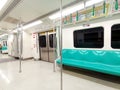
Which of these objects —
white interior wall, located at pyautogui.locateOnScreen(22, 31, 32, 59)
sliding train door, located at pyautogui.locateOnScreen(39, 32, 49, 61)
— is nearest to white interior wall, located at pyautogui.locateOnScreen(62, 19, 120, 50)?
sliding train door, located at pyautogui.locateOnScreen(39, 32, 49, 61)

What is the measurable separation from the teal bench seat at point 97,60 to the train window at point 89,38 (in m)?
0.27

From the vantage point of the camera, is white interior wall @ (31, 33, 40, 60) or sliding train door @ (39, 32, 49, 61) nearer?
sliding train door @ (39, 32, 49, 61)

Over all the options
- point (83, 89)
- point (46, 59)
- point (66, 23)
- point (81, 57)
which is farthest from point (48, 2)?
point (46, 59)

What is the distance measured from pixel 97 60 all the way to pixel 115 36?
3.26 feet

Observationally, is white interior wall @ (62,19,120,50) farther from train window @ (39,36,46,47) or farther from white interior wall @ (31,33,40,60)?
white interior wall @ (31,33,40,60)

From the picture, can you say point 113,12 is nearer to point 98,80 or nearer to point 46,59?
point 98,80

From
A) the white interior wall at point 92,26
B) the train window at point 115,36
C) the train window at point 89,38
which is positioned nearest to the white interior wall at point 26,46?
the white interior wall at point 92,26

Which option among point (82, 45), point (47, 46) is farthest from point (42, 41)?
point (82, 45)

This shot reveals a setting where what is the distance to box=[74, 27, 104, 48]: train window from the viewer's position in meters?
3.52

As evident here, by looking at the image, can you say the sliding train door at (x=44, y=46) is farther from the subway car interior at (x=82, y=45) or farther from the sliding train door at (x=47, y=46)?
the subway car interior at (x=82, y=45)

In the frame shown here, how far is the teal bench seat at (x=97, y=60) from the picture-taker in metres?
2.95

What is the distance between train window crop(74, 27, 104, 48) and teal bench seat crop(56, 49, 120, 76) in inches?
10.8

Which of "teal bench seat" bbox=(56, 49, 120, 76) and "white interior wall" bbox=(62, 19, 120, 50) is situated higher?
"white interior wall" bbox=(62, 19, 120, 50)

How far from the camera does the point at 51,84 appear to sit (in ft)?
9.89
